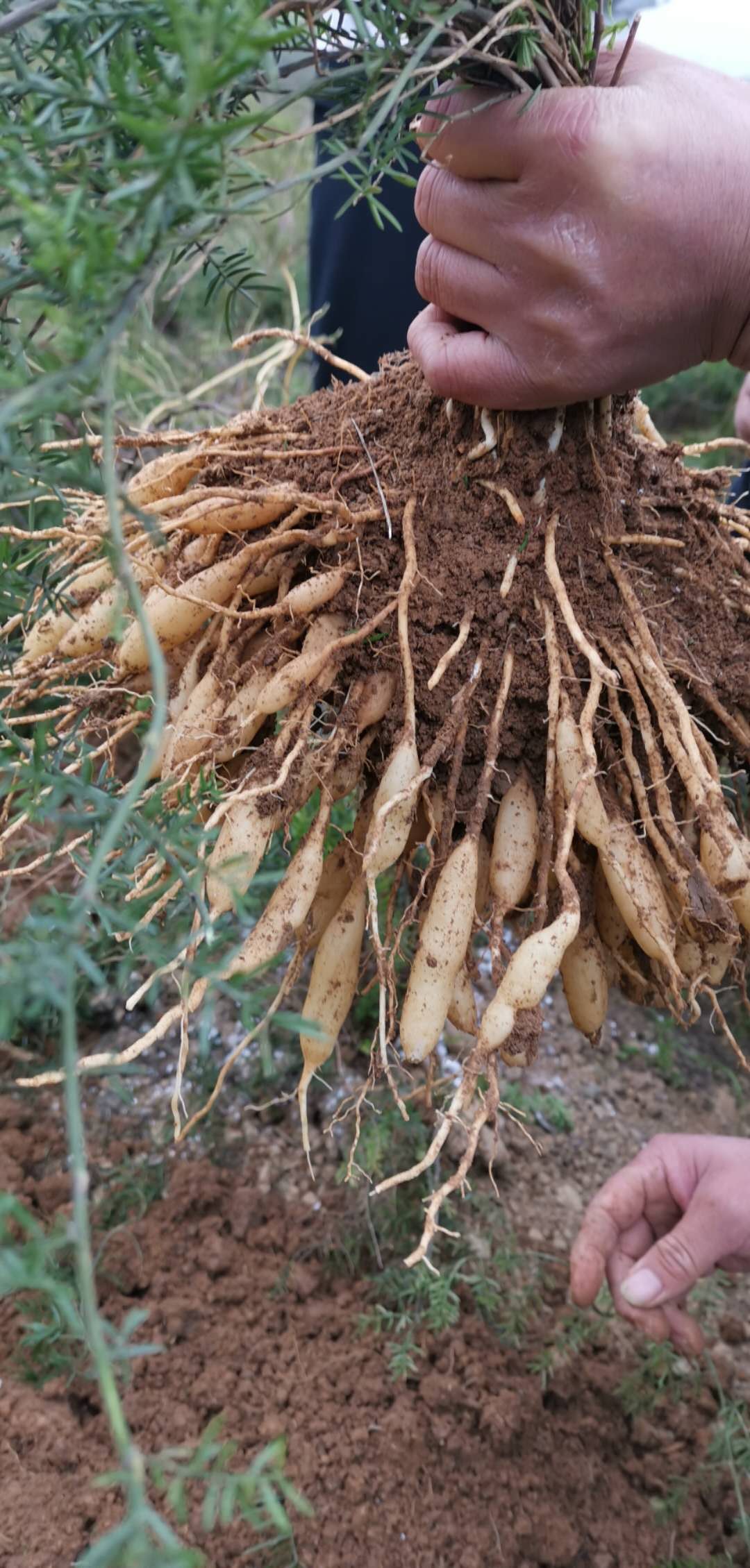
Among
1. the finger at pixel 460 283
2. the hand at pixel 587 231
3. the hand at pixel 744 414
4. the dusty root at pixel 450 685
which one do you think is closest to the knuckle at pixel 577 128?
the hand at pixel 587 231

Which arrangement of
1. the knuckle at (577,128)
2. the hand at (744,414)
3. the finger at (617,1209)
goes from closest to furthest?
1. the knuckle at (577,128)
2. the finger at (617,1209)
3. the hand at (744,414)

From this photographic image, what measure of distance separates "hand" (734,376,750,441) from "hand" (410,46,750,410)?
23.7 inches

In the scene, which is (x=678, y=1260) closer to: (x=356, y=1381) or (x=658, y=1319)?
(x=658, y=1319)

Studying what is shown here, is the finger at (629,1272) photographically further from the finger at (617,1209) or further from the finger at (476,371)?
the finger at (476,371)

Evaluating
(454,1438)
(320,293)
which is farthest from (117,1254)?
(320,293)

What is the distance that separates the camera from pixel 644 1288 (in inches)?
53.2

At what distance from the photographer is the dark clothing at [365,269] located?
2.12m

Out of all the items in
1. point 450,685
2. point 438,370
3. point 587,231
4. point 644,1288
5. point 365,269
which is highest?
point 587,231

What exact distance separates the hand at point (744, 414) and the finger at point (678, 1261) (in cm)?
113

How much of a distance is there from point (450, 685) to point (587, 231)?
422 millimetres

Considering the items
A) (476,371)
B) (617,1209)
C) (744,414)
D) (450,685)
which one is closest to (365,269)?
(744,414)

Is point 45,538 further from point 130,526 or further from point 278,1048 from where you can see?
point 278,1048

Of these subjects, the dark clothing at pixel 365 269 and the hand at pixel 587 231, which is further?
the dark clothing at pixel 365 269

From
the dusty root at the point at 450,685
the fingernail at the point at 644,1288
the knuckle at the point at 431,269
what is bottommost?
the fingernail at the point at 644,1288
